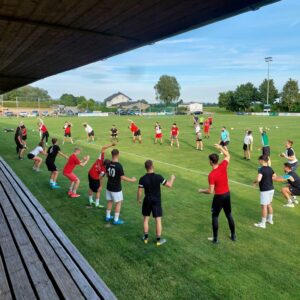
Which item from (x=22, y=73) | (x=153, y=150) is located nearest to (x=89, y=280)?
(x=22, y=73)

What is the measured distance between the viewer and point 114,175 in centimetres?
785

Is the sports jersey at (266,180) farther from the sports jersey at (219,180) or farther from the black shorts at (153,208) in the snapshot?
the black shorts at (153,208)

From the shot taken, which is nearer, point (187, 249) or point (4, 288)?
point (4, 288)

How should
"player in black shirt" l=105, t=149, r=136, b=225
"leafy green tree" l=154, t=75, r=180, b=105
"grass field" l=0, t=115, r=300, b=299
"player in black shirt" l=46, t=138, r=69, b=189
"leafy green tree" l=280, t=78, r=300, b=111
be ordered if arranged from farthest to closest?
"leafy green tree" l=154, t=75, r=180, b=105, "leafy green tree" l=280, t=78, r=300, b=111, "player in black shirt" l=46, t=138, r=69, b=189, "player in black shirt" l=105, t=149, r=136, b=225, "grass field" l=0, t=115, r=300, b=299

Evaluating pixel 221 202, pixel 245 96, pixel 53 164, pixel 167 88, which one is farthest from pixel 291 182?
pixel 167 88

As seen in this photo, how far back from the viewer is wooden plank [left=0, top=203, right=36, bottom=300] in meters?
3.96

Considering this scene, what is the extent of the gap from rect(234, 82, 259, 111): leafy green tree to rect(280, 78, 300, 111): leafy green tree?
8.83 meters

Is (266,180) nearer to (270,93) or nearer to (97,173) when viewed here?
(97,173)

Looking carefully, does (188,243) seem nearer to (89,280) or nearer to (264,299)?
(264,299)

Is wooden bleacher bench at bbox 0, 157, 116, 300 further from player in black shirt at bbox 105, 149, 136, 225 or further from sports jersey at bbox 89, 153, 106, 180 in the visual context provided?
sports jersey at bbox 89, 153, 106, 180

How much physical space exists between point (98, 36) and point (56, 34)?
64cm

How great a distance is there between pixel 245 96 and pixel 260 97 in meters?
6.32

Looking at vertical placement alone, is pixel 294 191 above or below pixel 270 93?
below

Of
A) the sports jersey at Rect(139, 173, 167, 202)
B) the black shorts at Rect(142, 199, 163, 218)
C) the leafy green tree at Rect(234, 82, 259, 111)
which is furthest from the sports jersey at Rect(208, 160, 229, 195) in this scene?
the leafy green tree at Rect(234, 82, 259, 111)
